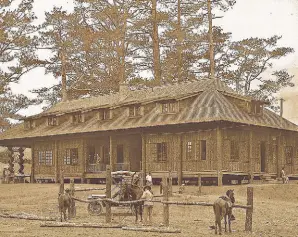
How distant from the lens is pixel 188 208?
25.5 meters

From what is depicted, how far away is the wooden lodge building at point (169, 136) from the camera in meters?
35.7

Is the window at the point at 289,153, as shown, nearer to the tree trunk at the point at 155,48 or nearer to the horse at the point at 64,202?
the tree trunk at the point at 155,48

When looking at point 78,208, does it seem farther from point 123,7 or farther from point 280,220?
point 123,7

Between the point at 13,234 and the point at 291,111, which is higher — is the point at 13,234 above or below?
below

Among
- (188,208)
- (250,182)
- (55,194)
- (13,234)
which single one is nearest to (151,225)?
(13,234)

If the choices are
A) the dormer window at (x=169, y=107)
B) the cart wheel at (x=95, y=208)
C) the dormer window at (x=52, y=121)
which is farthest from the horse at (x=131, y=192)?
the dormer window at (x=52, y=121)

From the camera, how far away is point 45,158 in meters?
46.0

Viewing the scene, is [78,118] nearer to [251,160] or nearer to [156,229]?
[251,160]

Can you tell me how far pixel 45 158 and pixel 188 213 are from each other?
24.0 m

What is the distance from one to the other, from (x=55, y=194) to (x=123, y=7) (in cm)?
2653

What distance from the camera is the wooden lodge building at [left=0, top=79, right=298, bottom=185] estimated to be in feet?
117

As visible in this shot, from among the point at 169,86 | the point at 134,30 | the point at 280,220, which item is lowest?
the point at 280,220

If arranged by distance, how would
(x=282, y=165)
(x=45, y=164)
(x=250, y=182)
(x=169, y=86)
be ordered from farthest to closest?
1. (x=45, y=164)
2. (x=169, y=86)
3. (x=282, y=165)
4. (x=250, y=182)

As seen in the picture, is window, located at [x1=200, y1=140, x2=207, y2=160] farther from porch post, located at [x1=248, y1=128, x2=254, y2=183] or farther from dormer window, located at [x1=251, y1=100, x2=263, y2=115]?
dormer window, located at [x1=251, y1=100, x2=263, y2=115]
